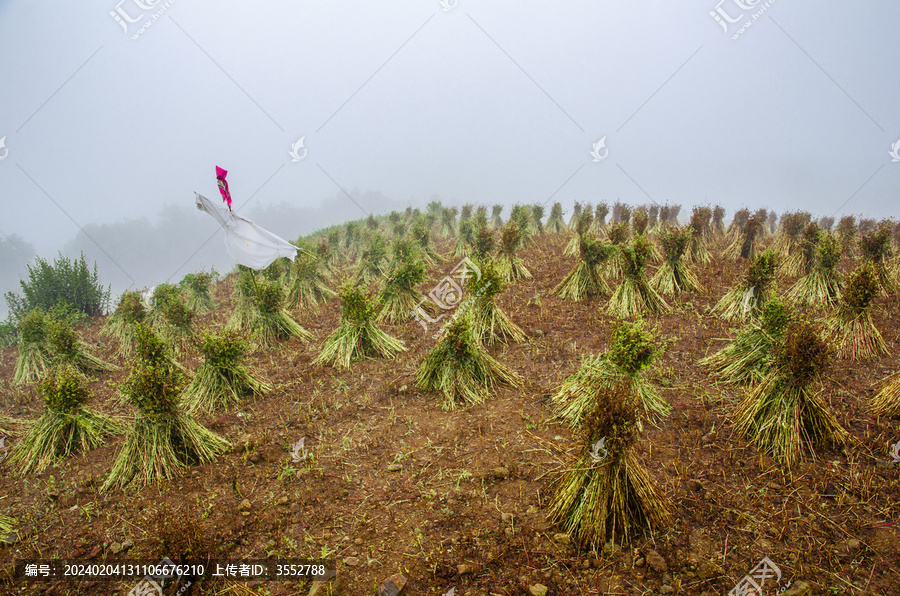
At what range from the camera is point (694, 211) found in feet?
45.3

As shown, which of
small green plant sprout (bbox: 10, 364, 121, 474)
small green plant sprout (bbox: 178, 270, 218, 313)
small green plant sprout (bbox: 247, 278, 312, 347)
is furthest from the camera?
small green plant sprout (bbox: 178, 270, 218, 313)

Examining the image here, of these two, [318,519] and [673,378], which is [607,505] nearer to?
[318,519]

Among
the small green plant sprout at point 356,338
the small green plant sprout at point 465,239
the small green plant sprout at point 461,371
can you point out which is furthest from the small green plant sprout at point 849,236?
the small green plant sprout at point 356,338

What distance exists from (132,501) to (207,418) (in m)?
1.91

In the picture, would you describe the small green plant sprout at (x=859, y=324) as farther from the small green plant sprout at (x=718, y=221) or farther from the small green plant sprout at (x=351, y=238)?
the small green plant sprout at (x=351, y=238)

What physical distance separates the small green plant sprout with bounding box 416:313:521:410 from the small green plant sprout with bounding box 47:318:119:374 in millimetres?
8059

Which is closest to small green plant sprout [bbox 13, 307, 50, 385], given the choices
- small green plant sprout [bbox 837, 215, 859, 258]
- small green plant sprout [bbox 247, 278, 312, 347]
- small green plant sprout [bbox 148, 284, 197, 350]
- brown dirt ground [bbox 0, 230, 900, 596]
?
small green plant sprout [bbox 148, 284, 197, 350]

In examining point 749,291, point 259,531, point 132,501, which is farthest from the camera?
point 749,291

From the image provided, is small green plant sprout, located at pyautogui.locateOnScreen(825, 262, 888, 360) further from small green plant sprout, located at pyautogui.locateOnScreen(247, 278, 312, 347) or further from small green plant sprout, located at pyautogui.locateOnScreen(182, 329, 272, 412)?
small green plant sprout, located at pyautogui.locateOnScreen(247, 278, 312, 347)

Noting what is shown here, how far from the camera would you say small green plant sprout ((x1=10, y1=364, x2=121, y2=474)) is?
5.64 metres

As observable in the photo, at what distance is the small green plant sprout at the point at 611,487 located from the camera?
12.0ft

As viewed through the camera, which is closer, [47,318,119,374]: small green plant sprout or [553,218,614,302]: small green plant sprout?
[47,318,119,374]: small green plant sprout

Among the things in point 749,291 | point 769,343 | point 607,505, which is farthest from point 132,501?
point 749,291

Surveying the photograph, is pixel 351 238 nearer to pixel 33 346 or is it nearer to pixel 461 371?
pixel 33 346
